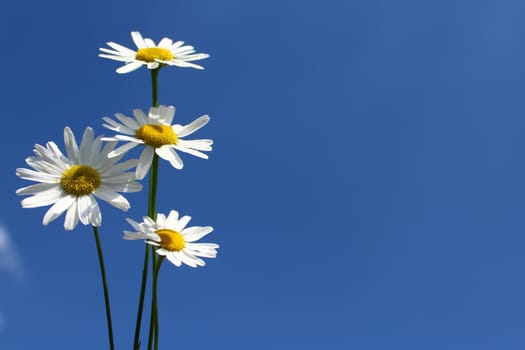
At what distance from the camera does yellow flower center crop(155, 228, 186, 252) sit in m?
2.48

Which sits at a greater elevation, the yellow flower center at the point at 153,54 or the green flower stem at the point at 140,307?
the yellow flower center at the point at 153,54

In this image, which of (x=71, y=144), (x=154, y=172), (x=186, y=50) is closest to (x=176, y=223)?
(x=154, y=172)

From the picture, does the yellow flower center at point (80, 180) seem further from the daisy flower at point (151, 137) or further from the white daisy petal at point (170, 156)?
the white daisy petal at point (170, 156)

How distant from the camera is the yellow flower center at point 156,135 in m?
2.40

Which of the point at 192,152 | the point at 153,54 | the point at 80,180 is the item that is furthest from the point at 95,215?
the point at 153,54

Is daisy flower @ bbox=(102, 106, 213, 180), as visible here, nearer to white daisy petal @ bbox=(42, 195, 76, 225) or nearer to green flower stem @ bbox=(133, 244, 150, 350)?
white daisy petal @ bbox=(42, 195, 76, 225)

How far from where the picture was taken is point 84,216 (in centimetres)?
227

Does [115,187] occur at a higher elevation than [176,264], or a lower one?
higher

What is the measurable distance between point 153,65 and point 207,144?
40 cm

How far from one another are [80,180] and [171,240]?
44cm

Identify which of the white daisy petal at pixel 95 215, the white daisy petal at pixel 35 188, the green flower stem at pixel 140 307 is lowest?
the green flower stem at pixel 140 307

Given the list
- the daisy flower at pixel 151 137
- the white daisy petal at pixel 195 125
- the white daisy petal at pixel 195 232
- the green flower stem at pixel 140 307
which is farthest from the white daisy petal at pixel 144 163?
the white daisy petal at pixel 195 232

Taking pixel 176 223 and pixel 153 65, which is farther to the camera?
pixel 176 223

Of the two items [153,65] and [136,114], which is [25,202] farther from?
[153,65]
